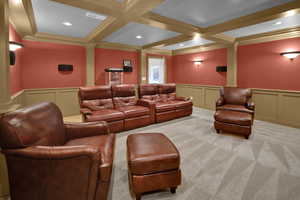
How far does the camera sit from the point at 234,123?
3.31 m

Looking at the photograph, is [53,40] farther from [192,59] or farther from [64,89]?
[192,59]

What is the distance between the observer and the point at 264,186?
1.85 m

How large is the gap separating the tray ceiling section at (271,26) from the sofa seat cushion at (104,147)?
4361mm

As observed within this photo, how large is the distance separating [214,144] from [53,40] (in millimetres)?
5428

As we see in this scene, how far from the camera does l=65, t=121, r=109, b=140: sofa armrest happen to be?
7.06 feet

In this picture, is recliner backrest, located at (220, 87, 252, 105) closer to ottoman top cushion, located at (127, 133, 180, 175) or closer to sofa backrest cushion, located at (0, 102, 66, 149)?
ottoman top cushion, located at (127, 133, 180, 175)

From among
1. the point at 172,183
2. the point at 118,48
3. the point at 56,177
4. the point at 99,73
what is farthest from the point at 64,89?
the point at 172,183

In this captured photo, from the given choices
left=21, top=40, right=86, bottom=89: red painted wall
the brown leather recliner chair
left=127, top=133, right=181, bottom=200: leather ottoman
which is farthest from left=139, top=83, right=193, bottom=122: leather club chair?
the brown leather recliner chair

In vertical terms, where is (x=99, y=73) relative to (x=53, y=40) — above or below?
below

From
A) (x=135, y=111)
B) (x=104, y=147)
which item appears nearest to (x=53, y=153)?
(x=104, y=147)

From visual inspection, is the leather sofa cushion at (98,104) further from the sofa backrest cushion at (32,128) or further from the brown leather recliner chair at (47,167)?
the brown leather recliner chair at (47,167)

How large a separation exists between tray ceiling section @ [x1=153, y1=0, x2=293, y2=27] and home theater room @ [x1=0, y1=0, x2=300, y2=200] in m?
0.02

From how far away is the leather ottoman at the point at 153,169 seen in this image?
160cm

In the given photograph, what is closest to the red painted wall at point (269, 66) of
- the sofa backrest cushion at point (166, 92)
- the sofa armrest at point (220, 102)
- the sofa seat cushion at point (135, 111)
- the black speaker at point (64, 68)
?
the sofa armrest at point (220, 102)
